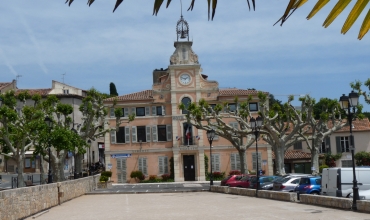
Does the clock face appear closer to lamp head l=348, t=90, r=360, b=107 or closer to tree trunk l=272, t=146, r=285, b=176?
tree trunk l=272, t=146, r=285, b=176

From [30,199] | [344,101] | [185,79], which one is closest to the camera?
[30,199]

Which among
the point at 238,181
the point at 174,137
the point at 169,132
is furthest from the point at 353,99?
the point at 169,132

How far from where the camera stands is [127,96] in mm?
61250

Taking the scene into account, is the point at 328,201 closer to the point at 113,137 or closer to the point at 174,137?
the point at 174,137

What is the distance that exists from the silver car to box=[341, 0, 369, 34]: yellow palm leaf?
1098 inches

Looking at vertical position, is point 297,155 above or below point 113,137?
below

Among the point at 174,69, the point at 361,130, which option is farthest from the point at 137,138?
the point at 361,130

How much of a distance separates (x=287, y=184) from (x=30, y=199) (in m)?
14.1

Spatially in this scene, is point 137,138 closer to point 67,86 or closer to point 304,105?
point 304,105

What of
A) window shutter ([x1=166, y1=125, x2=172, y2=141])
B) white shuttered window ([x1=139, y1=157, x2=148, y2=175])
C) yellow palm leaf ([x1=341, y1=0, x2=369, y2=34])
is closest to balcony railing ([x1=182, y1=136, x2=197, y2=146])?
window shutter ([x1=166, y1=125, x2=172, y2=141])

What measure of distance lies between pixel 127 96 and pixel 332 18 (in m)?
59.9

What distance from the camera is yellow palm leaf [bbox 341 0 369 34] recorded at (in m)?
1.67

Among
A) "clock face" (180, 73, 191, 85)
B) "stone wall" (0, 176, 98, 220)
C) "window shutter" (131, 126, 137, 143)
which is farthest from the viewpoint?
"window shutter" (131, 126, 137, 143)

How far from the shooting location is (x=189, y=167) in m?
58.1
